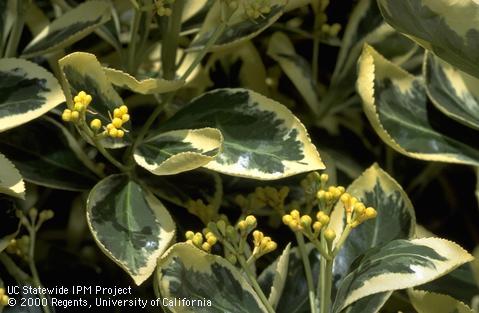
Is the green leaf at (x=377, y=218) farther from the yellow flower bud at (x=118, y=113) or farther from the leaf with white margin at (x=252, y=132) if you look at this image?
the yellow flower bud at (x=118, y=113)

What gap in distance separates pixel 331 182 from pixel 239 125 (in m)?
0.17

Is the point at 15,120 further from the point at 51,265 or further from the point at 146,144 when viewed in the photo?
the point at 51,265

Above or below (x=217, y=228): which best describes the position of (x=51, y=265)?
below

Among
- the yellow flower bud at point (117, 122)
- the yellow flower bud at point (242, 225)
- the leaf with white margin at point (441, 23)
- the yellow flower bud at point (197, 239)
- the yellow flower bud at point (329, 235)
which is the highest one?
the leaf with white margin at point (441, 23)

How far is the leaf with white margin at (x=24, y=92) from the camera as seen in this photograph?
83 centimetres

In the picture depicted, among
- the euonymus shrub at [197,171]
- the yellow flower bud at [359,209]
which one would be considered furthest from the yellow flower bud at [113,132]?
the yellow flower bud at [359,209]

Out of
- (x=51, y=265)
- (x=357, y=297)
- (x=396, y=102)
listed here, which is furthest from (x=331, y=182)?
(x=51, y=265)

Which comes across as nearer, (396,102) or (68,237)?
(396,102)

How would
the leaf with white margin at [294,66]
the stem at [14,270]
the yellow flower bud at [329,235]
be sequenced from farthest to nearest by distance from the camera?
1. the leaf with white margin at [294,66]
2. the stem at [14,270]
3. the yellow flower bud at [329,235]

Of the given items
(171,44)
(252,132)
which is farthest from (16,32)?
(252,132)

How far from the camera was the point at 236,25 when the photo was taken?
0.94 m

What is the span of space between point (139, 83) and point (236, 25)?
0.16 meters

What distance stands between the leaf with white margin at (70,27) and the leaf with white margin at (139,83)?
102mm

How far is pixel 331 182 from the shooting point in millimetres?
995
